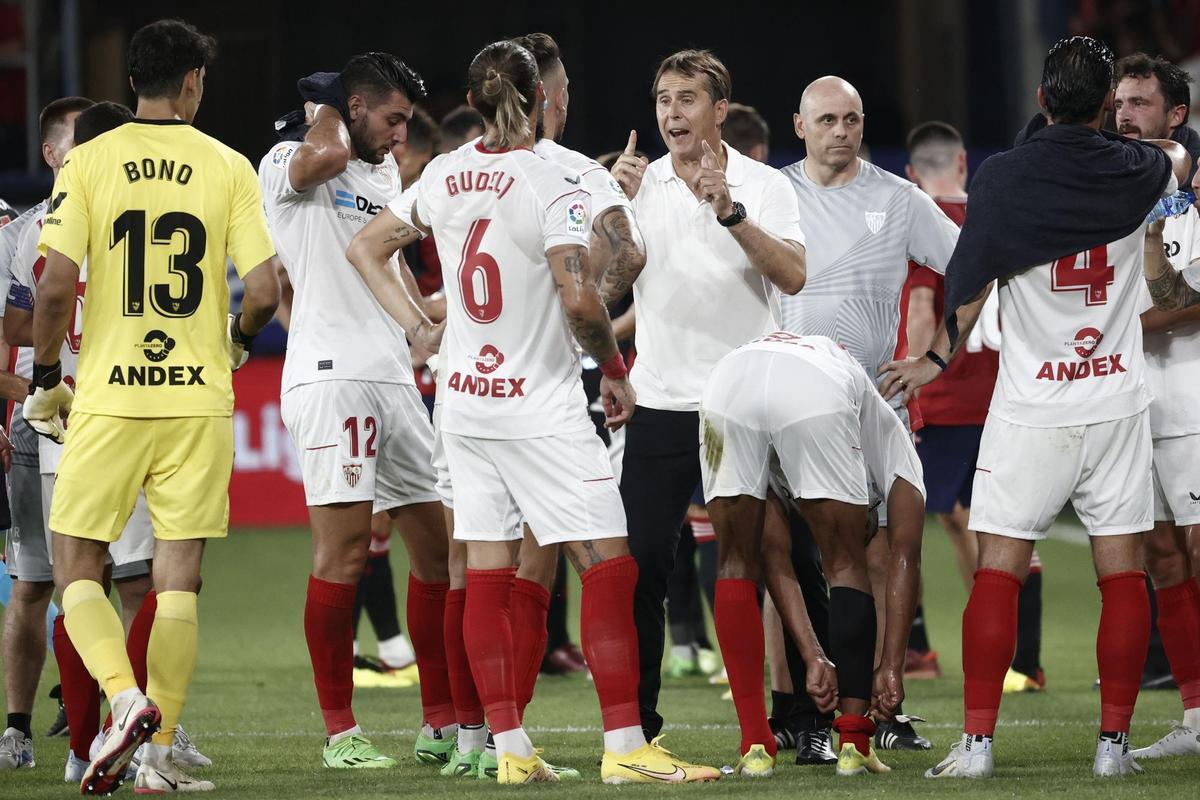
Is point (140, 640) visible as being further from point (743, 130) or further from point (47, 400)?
point (743, 130)

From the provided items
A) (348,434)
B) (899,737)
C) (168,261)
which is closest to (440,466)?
(348,434)

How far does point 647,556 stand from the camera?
5.98 meters

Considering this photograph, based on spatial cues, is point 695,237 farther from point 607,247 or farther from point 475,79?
point 475,79

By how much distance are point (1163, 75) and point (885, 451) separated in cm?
187

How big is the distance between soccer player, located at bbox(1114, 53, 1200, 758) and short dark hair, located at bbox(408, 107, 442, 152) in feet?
11.4

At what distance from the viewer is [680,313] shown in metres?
5.98

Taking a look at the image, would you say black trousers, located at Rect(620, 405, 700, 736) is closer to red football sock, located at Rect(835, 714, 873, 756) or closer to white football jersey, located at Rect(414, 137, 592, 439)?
white football jersey, located at Rect(414, 137, 592, 439)

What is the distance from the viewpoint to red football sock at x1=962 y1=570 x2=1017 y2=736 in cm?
532

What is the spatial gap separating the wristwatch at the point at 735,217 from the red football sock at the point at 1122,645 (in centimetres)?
162

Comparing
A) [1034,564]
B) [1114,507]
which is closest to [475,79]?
[1114,507]

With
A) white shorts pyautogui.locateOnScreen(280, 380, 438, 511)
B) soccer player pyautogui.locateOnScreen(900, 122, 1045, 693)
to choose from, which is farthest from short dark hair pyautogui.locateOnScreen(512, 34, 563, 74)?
soccer player pyautogui.locateOnScreen(900, 122, 1045, 693)

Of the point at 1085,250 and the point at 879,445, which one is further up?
the point at 1085,250

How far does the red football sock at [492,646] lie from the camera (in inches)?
208

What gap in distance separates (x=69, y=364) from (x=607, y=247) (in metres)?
2.15
